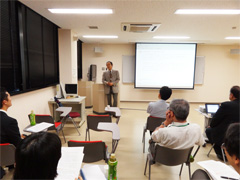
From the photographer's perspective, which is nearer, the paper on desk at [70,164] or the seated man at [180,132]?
the paper on desk at [70,164]

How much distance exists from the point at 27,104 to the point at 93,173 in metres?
2.53

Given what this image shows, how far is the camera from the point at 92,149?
6.04 feet


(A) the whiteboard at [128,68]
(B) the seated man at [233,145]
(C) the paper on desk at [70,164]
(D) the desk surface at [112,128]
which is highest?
(A) the whiteboard at [128,68]

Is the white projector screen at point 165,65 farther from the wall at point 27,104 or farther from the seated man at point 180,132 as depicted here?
the seated man at point 180,132

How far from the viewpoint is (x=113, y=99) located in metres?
5.64

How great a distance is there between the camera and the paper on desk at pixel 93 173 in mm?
1266

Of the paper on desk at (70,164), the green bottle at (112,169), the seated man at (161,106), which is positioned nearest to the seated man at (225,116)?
the seated man at (161,106)

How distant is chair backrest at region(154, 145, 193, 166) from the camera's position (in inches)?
72.0

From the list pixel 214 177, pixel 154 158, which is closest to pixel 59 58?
pixel 154 158

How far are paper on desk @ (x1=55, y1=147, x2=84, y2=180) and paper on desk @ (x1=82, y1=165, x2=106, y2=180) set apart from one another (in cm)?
10

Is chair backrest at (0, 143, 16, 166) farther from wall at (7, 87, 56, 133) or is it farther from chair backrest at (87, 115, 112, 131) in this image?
chair backrest at (87, 115, 112, 131)

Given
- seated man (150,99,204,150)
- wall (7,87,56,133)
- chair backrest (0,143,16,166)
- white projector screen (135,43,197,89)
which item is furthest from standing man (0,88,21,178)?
white projector screen (135,43,197,89)

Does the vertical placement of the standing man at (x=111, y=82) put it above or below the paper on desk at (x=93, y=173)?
above

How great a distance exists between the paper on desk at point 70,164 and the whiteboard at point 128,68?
19.7 feet
